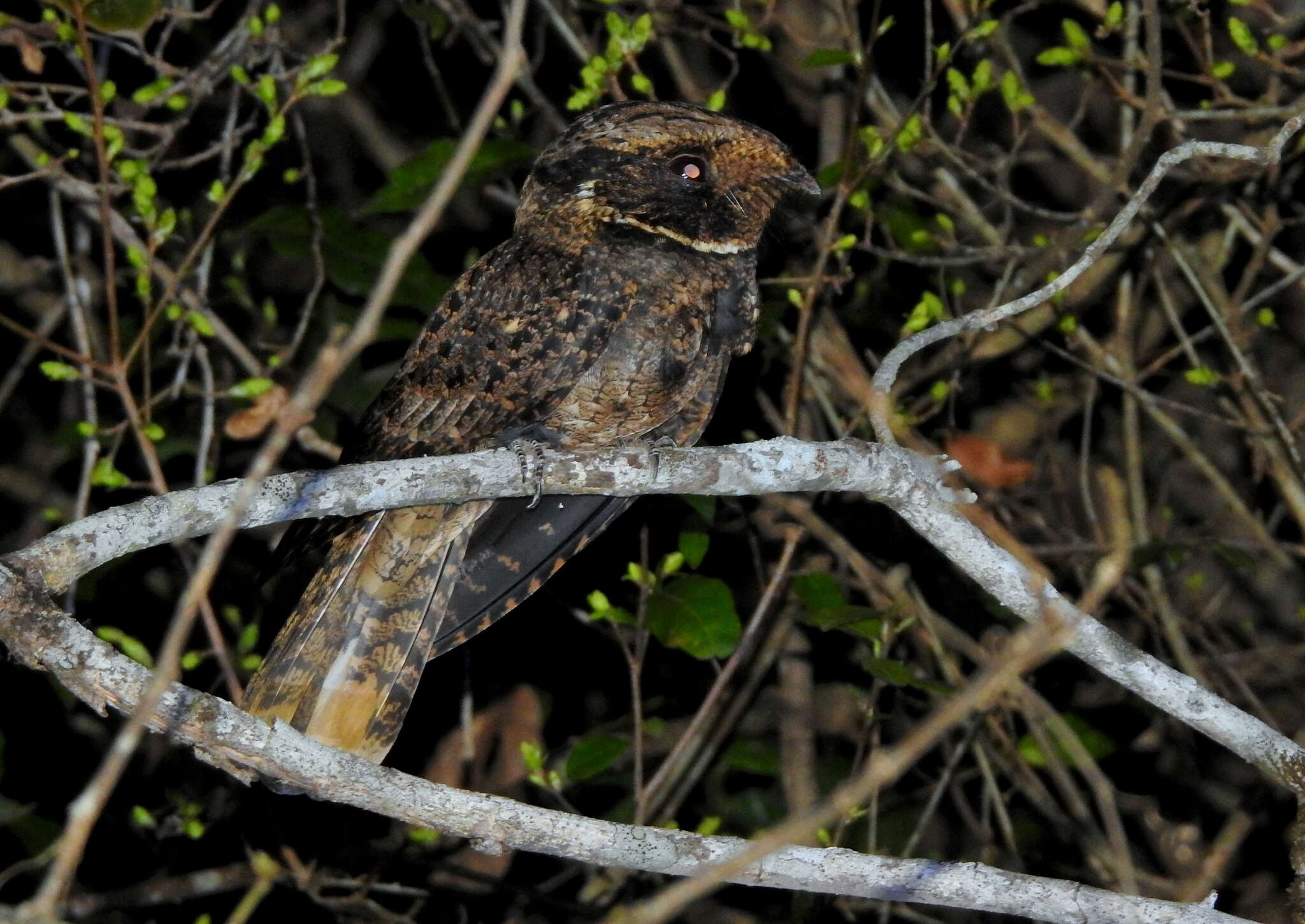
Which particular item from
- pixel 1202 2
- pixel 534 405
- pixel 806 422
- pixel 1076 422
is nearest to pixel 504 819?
pixel 534 405

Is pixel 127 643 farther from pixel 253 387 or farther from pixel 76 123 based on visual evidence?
pixel 76 123

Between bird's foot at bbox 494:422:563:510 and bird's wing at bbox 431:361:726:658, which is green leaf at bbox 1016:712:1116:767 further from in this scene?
bird's foot at bbox 494:422:563:510

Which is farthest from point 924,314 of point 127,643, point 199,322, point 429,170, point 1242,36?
point 127,643

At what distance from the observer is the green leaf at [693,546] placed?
3.22 m

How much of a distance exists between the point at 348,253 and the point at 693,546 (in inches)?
53.2

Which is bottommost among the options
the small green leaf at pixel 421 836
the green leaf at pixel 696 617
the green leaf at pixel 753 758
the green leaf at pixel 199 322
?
the green leaf at pixel 753 758

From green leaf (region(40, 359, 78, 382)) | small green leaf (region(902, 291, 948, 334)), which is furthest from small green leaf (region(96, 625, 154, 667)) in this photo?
small green leaf (region(902, 291, 948, 334))

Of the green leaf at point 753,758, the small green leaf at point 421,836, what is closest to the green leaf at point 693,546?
the green leaf at point 753,758

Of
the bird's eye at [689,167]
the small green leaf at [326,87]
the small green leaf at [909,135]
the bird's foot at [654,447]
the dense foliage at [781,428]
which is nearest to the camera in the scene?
the bird's foot at [654,447]

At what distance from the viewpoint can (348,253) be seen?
3910 mm

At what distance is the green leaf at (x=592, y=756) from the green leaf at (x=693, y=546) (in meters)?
0.45

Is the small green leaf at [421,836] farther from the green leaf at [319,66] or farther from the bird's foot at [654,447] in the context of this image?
Result: the green leaf at [319,66]

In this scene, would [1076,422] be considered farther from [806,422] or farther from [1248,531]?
[806,422]

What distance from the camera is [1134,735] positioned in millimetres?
4465
